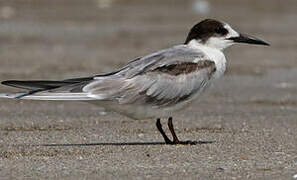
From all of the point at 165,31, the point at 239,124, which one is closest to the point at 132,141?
the point at 239,124

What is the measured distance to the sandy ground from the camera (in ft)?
18.5

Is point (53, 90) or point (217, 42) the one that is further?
point (217, 42)

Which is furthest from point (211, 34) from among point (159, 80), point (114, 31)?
point (114, 31)

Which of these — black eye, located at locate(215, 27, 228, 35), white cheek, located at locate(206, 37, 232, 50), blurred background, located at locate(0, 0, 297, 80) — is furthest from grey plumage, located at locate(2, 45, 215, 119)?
blurred background, located at locate(0, 0, 297, 80)

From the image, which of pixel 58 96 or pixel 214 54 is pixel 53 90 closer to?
pixel 58 96

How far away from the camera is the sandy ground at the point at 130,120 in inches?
222

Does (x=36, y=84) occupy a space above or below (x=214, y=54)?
below

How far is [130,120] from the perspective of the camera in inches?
310

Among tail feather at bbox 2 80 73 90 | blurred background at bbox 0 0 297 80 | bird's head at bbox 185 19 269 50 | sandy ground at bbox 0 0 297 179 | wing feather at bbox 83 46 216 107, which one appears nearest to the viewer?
sandy ground at bbox 0 0 297 179

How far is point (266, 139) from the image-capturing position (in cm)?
685

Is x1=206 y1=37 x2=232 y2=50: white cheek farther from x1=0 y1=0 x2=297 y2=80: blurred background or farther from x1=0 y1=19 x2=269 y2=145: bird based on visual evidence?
x1=0 y1=0 x2=297 y2=80: blurred background

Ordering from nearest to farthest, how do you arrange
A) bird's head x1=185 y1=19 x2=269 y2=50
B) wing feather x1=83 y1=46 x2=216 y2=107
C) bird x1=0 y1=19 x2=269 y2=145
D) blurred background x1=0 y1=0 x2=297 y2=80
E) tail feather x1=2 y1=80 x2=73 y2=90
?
tail feather x1=2 y1=80 x2=73 y2=90 < bird x1=0 y1=19 x2=269 y2=145 < wing feather x1=83 y1=46 x2=216 y2=107 < bird's head x1=185 y1=19 x2=269 y2=50 < blurred background x1=0 y1=0 x2=297 y2=80

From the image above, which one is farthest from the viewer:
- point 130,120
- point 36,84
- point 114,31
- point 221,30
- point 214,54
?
point 114,31

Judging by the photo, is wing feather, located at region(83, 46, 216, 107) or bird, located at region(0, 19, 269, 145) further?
wing feather, located at region(83, 46, 216, 107)
